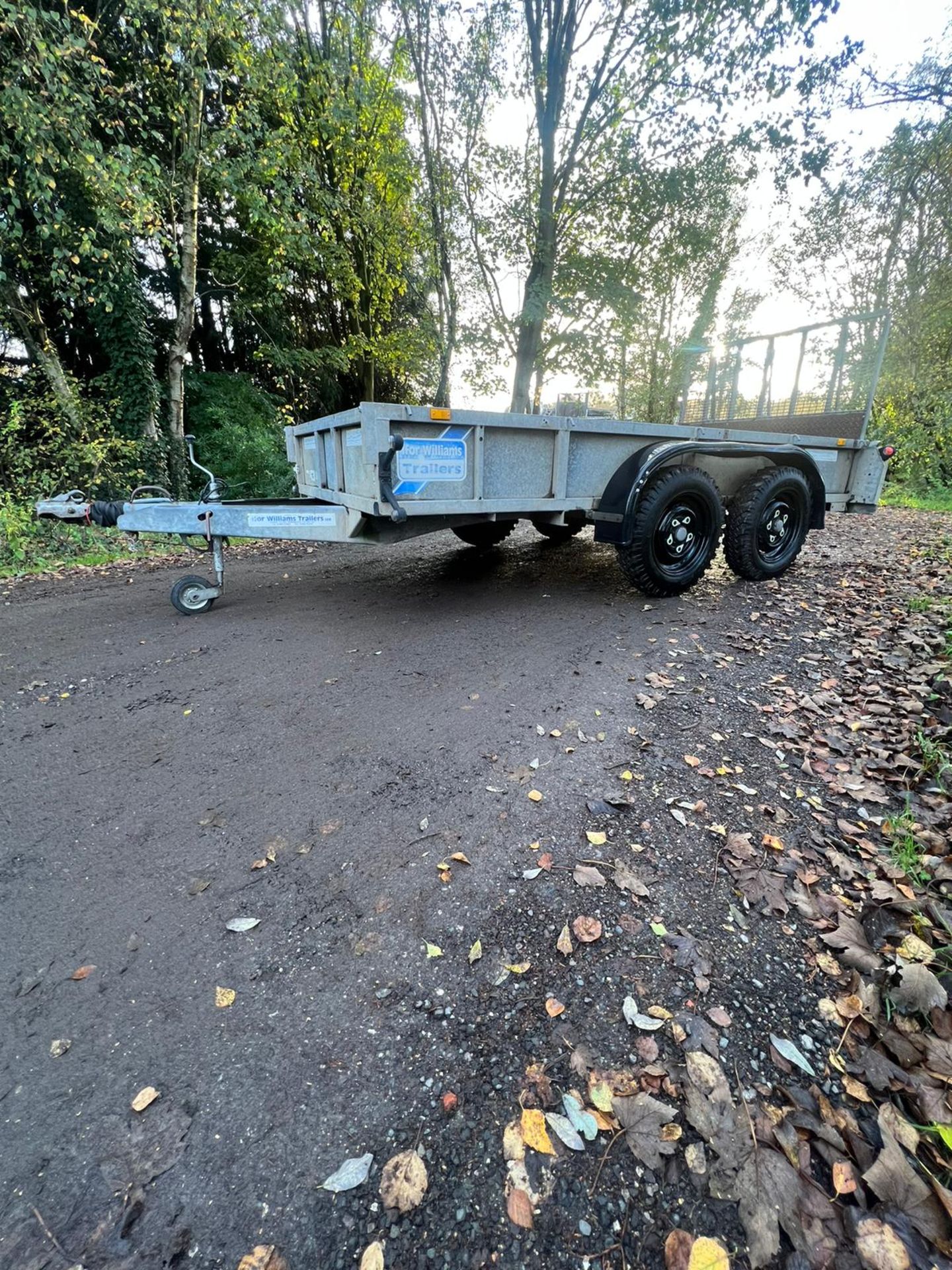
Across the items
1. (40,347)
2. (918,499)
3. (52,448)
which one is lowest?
(918,499)

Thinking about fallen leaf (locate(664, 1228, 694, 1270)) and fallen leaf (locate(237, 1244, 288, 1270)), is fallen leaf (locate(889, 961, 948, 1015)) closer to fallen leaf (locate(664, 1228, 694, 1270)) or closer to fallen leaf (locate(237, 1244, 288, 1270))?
fallen leaf (locate(664, 1228, 694, 1270))

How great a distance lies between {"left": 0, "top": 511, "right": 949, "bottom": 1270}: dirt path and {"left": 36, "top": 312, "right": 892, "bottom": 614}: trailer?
3.19 ft

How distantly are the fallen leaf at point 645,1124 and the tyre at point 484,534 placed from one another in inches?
218

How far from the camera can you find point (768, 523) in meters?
5.39

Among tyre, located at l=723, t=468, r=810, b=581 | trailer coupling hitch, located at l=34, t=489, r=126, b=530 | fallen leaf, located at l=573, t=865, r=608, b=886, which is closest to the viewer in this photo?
fallen leaf, located at l=573, t=865, r=608, b=886

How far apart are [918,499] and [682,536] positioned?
40.9 feet

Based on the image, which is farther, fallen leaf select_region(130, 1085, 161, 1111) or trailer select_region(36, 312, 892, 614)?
trailer select_region(36, 312, 892, 614)

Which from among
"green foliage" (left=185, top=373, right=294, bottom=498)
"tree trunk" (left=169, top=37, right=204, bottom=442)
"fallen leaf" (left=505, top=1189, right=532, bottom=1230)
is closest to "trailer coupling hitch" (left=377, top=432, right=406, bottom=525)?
"fallen leaf" (left=505, top=1189, right=532, bottom=1230)

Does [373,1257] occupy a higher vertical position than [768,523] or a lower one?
lower

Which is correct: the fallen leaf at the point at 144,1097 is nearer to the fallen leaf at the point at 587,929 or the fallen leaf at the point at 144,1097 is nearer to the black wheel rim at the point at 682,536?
the fallen leaf at the point at 587,929

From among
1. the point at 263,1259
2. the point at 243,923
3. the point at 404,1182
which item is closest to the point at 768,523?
the point at 243,923

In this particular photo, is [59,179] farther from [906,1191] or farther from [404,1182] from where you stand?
[906,1191]

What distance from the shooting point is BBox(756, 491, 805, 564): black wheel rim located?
533cm

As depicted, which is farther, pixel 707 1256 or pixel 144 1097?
pixel 144 1097
